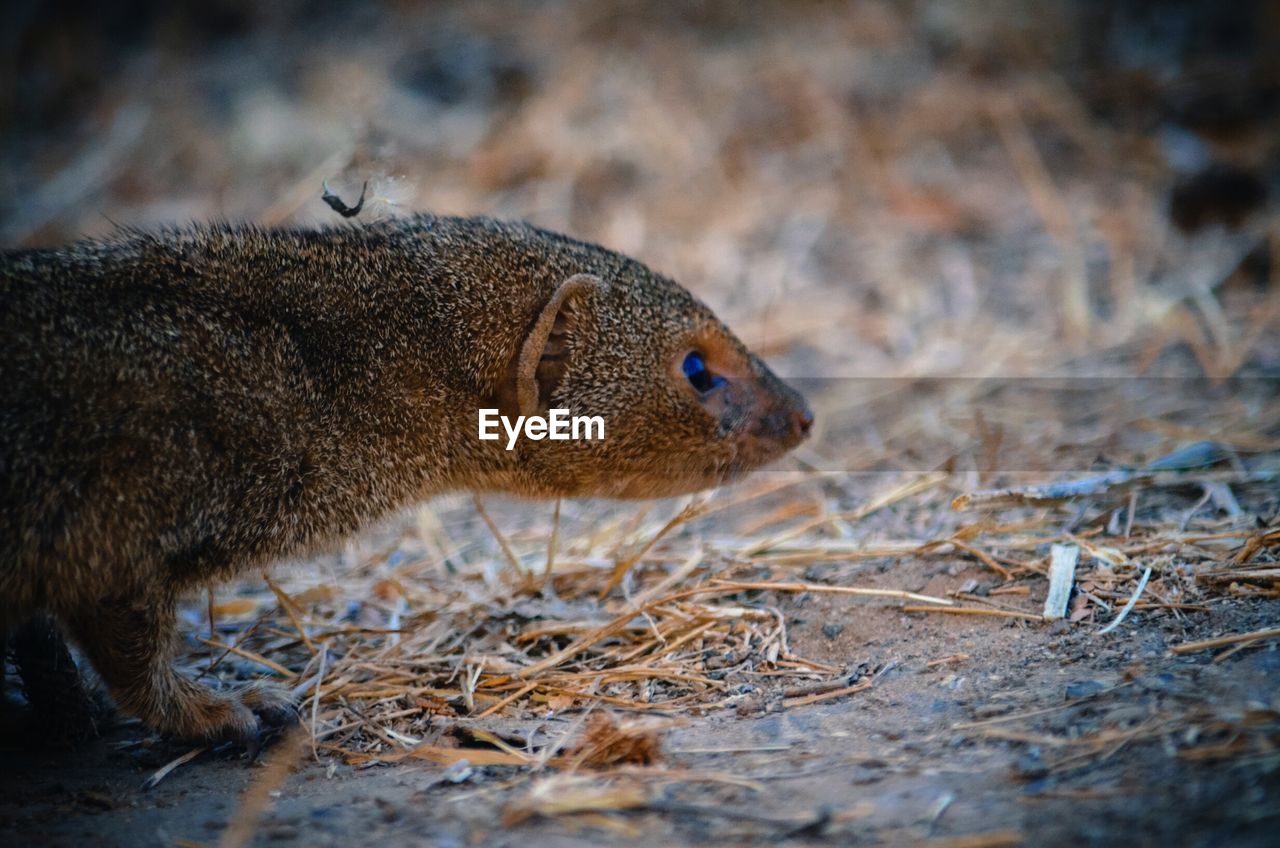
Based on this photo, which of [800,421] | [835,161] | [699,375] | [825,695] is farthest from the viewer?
[835,161]

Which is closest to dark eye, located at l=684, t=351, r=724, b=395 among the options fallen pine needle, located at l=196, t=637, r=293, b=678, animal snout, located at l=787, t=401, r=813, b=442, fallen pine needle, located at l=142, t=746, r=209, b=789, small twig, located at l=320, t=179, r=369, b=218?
animal snout, located at l=787, t=401, r=813, b=442

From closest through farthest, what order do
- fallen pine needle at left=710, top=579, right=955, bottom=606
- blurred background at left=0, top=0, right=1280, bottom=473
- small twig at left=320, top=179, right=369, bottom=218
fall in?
fallen pine needle at left=710, top=579, right=955, bottom=606 < small twig at left=320, top=179, right=369, bottom=218 < blurred background at left=0, top=0, right=1280, bottom=473

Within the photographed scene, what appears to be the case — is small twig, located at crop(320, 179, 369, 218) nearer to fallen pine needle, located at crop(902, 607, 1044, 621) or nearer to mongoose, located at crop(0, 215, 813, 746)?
mongoose, located at crop(0, 215, 813, 746)

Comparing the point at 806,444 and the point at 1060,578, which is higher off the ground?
the point at 806,444

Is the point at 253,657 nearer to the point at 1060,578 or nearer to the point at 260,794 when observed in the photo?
the point at 260,794

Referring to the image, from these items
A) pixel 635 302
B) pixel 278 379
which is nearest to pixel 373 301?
pixel 278 379

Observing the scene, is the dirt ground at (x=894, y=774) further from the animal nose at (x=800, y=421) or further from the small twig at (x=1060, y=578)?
the animal nose at (x=800, y=421)

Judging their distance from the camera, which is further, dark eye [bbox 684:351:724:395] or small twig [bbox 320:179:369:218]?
dark eye [bbox 684:351:724:395]

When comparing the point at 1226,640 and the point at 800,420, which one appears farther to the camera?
the point at 800,420

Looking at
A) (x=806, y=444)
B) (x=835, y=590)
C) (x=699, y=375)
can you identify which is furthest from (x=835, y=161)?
(x=835, y=590)
